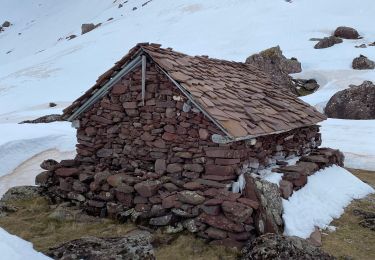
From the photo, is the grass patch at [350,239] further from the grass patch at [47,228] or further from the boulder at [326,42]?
the boulder at [326,42]

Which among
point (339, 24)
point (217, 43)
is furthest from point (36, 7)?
point (339, 24)

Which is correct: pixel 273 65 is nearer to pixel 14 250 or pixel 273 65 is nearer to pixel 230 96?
pixel 230 96

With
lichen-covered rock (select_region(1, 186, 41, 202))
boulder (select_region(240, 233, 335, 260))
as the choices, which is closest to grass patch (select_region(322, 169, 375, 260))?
boulder (select_region(240, 233, 335, 260))

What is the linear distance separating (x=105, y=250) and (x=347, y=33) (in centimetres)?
4716

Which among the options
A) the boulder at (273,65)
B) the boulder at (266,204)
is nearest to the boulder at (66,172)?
the boulder at (266,204)

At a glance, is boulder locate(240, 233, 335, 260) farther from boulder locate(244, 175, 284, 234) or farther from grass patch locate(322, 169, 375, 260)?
grass patch locate(322, 169, 375, 260)

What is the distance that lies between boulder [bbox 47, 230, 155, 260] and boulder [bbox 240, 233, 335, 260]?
7.45ft

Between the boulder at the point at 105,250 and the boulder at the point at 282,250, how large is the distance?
2269mm

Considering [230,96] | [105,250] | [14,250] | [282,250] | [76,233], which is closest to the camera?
[14,250]

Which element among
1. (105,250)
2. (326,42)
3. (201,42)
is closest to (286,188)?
(105,250)

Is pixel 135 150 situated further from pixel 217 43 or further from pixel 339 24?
pixel 339 24

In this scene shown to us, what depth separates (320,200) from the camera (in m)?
11.6

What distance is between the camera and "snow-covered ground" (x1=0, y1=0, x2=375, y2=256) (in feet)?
72.4

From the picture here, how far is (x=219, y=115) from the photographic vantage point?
966 centimetres
